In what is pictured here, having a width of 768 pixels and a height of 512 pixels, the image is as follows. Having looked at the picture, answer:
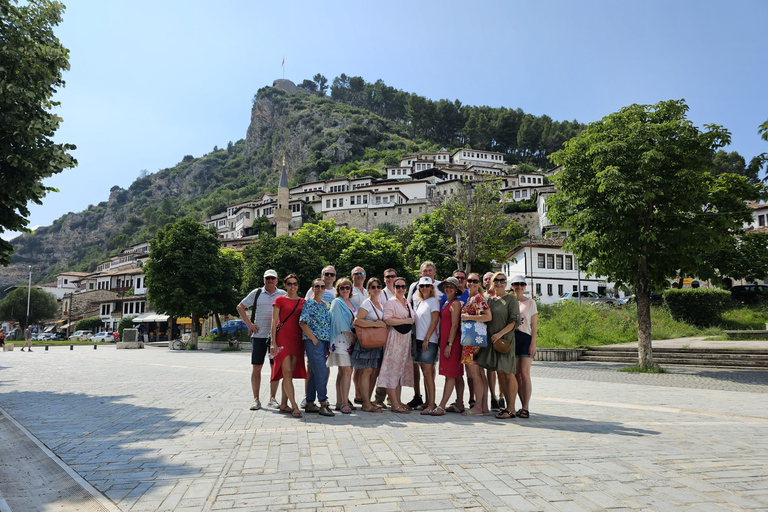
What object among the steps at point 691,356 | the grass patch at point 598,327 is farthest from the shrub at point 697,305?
the steps at point 691,356

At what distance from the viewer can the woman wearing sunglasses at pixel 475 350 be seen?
667 centimetres

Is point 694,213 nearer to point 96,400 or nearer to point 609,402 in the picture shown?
point 609,402

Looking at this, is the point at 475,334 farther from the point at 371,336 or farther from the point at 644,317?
the point at 644,317

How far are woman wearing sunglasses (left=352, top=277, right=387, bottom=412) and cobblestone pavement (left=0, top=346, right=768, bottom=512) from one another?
0.37 meters

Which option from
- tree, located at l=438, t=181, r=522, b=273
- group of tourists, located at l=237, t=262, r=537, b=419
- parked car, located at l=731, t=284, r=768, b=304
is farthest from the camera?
parked car, located at l=731, t=284, r=768, b=304

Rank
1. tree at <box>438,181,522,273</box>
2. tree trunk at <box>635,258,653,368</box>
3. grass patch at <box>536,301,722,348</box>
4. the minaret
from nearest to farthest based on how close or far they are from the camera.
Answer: tree trunk at <box>635,258,653,368</box>, grass patch at <box>536,301,722,348</box>, tree at <box>438,181,522,273</box>, the minaret

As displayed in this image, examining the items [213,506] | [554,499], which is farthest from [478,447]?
[213,506]

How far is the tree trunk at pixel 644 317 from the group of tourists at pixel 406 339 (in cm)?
862

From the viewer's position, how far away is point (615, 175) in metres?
13.2

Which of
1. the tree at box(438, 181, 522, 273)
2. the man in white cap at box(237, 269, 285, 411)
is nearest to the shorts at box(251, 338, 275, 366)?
the man in white cap at box(237, 269, 285, 411)

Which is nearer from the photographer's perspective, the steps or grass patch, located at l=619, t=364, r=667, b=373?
grass patch, located at l=619, t=364, r=667, b=373

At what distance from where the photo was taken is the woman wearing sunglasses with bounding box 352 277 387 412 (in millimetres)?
6777

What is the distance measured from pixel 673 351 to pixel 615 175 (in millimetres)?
7082

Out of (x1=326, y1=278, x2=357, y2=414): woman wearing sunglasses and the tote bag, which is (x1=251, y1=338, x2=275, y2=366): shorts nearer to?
(x1=326, y1=278, x2=357, y2=414): woman wearing sunglasses
